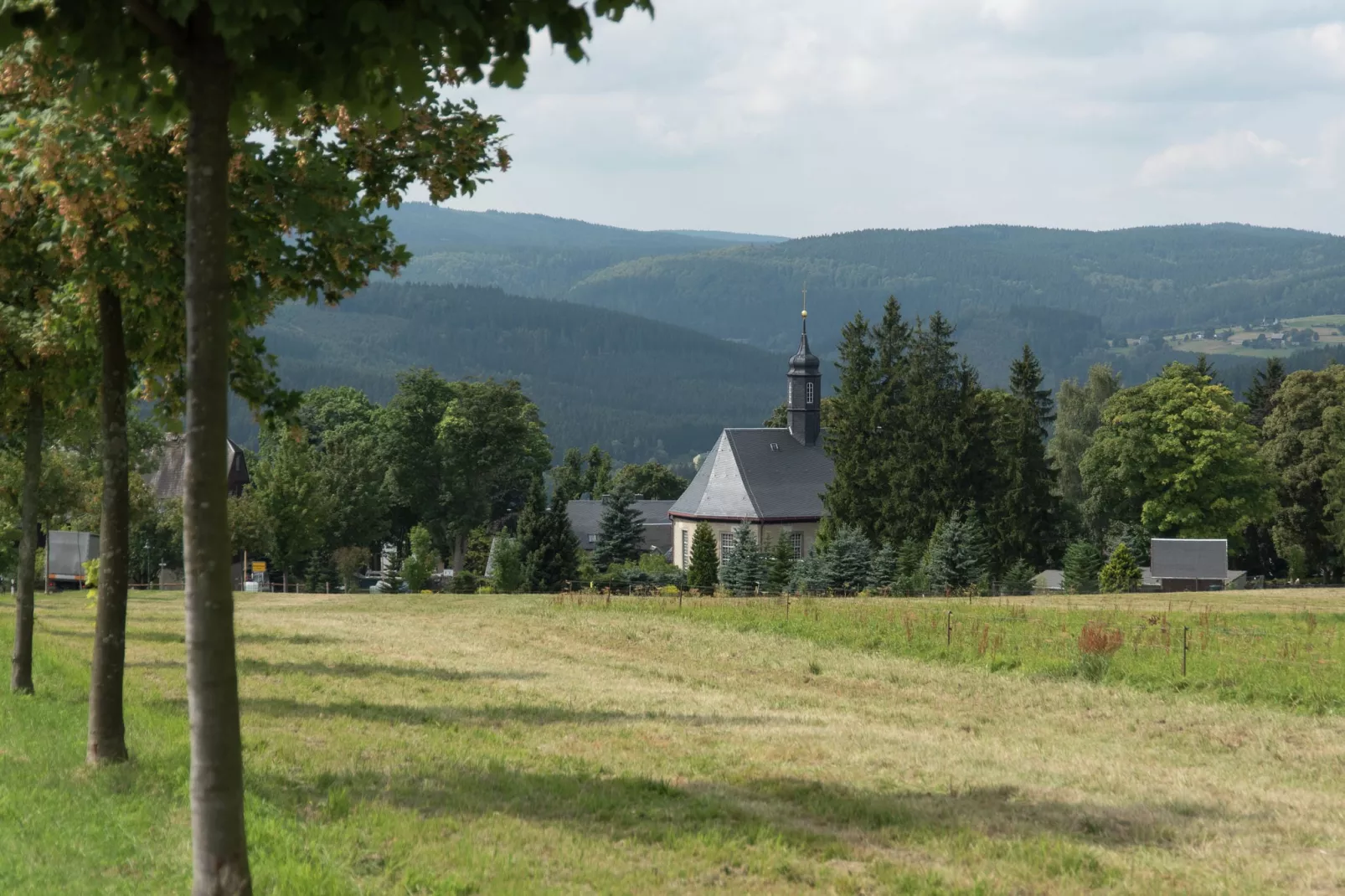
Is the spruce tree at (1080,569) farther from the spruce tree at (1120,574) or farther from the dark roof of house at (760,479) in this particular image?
the dark roof of house at (760,479)

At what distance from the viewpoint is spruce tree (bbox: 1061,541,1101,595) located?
70.8 meters

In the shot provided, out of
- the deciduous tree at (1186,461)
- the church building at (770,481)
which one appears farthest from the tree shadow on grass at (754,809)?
the church building at (770,481)

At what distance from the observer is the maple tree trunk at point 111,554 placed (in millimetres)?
12508

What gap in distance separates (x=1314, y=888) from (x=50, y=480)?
3987cm

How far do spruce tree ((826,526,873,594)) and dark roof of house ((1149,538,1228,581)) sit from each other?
58.4 ft

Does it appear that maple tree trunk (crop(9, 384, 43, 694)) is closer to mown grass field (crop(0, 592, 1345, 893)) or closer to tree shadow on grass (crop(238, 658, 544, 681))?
mown grass field (crop(0, 592, 1345, 893))

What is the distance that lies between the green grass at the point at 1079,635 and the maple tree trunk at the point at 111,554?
16.0 meters

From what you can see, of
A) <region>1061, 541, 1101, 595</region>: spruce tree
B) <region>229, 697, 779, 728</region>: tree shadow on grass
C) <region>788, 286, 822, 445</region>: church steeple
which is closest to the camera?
<region>229, 697, 779, 728</region>: tree shadow on grass

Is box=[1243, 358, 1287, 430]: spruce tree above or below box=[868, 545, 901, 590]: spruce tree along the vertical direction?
above

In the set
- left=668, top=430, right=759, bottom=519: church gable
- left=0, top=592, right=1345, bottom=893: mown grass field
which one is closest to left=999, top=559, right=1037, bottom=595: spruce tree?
left=668, top=430, right=759, bottom=519: church gable

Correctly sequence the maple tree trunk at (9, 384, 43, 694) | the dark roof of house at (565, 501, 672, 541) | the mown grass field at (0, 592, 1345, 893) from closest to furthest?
the mown grass field at (0, 592, 1345, 893)
the maple tree trunk at (9, 384, 43, 694)
the dark roof of house at (565, 501, 672, 541)

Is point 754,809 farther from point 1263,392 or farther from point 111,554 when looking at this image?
point 1263,392

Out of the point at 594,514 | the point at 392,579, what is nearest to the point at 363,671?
the point at 392,579

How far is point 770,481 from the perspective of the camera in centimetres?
10281
